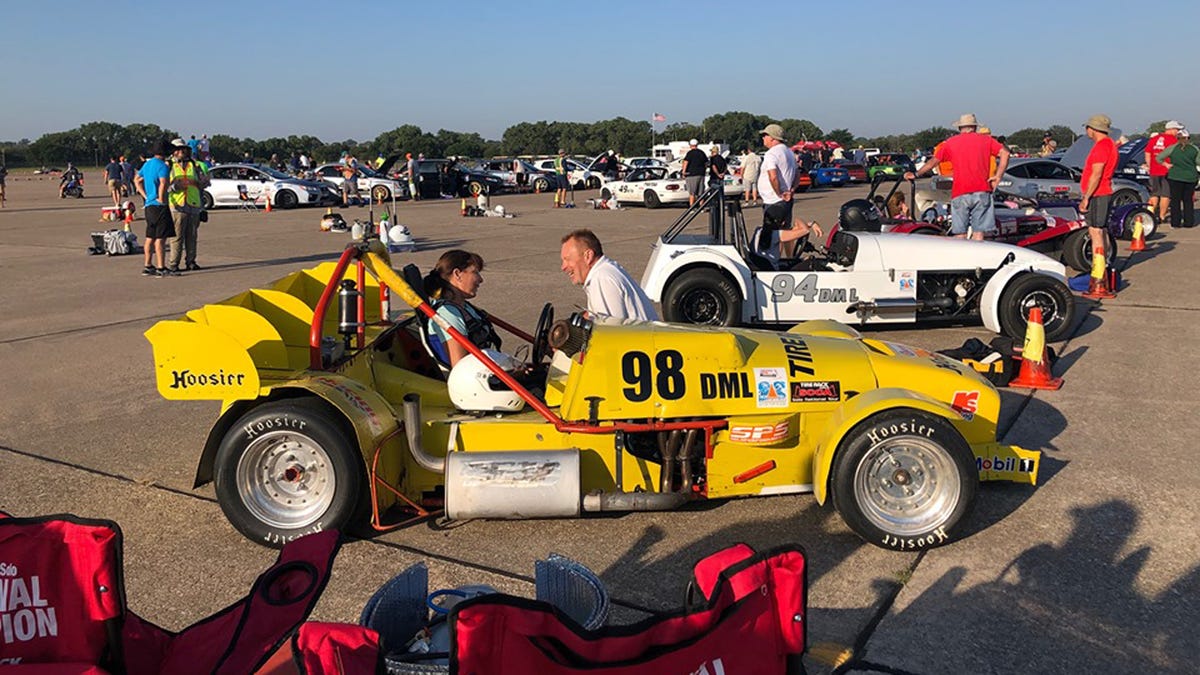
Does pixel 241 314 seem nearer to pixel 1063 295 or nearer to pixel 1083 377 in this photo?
pixel 1083 377

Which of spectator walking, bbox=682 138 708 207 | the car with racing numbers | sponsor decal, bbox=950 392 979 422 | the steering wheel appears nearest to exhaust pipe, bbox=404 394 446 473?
the steering wheel

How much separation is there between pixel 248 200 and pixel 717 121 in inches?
2636

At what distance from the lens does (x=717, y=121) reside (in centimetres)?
8806

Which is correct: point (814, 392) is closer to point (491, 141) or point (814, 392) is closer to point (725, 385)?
point (725, 385)

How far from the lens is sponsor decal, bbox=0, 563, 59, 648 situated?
243 centimetres

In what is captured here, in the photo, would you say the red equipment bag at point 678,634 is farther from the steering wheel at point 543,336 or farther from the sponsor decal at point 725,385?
the steering wheel at point 543,336

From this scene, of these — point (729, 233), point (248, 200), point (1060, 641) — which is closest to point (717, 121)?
point (248, 200)

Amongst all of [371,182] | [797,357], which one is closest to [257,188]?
[371,182]

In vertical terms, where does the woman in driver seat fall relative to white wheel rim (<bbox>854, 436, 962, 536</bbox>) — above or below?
above

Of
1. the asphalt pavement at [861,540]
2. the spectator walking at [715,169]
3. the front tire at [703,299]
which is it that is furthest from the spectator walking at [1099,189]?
the spectator walking at [715,169]

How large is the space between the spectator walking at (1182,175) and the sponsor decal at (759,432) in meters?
15.2

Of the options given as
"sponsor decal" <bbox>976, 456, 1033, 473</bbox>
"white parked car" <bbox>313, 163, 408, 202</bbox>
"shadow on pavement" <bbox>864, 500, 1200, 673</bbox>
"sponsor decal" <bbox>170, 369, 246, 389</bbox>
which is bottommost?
"shadow on pavement" <bbox>864, 500, 1200, 673</bbox>

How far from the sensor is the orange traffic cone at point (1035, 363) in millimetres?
6613

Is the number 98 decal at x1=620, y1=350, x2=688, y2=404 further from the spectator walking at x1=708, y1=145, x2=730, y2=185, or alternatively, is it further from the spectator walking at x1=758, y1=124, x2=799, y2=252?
the spectator walking at x1=708, y1=145, x2=730, y2=185
